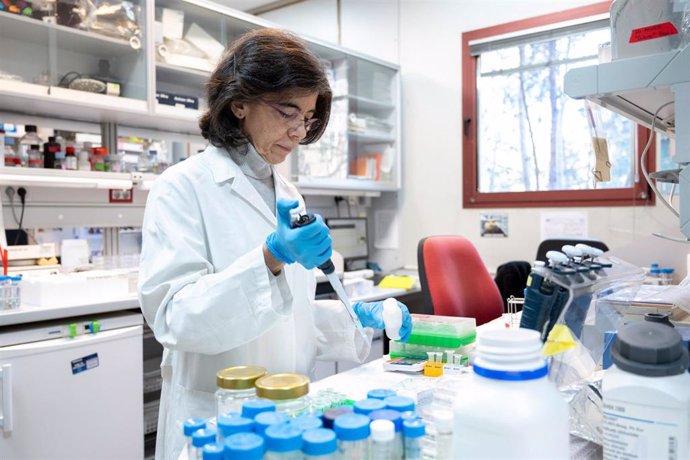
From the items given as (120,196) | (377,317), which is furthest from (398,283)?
(377,317)

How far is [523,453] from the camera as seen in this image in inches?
20.9

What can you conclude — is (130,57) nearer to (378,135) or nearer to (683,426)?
(378,135)

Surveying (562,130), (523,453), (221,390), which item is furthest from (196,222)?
(562,130)

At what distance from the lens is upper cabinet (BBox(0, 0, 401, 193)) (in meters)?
2.38

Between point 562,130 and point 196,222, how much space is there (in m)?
2.84

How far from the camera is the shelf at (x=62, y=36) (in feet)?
7.68

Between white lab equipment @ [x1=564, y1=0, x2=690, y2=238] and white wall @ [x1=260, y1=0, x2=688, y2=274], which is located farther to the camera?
white wall @ [x1=260, y1=0, x2=688, y2=274]

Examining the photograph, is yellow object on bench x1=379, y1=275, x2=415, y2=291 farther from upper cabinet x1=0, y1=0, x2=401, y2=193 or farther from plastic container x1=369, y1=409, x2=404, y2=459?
plastic container x1=369, y1=409, x2=404, y2=459

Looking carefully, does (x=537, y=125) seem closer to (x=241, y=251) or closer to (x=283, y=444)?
(x=241, y=251)

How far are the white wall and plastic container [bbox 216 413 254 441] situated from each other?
3117 mm

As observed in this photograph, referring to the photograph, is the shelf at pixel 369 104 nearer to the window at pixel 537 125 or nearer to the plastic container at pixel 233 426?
the window at pixel 537 125

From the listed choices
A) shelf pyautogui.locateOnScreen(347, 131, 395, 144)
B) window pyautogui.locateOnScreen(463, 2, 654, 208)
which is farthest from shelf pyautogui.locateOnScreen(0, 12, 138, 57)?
window pyautogui.locateOnScreen(463, 2, 654, 208)

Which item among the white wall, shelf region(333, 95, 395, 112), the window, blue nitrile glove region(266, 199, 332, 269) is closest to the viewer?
blue nitrile glove region(266, 199, 332, 269)

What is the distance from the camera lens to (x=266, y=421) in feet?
2.04
